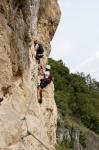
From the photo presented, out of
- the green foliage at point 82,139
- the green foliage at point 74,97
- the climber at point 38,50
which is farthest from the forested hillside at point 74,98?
the climber at point 38,50

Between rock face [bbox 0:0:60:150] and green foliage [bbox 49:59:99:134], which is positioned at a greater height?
green foliage [bbox 49:59:99:134]

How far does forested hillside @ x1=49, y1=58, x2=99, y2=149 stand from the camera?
378 ft

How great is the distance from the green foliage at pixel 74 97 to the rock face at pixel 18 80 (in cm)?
8342

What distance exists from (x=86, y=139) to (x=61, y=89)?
1983cm

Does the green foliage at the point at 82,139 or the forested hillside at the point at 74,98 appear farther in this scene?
the forested hillside at the point at 74,98

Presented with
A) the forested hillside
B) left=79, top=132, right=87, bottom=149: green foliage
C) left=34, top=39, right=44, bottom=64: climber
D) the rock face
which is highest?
the forested hillside

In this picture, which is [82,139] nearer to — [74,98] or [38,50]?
[74,98]

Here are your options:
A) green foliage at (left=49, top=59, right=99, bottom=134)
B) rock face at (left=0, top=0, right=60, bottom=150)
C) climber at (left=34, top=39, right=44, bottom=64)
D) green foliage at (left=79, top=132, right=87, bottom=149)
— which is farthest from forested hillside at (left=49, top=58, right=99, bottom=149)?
rock face at (left=0, top=0, right=60, bottom=150)

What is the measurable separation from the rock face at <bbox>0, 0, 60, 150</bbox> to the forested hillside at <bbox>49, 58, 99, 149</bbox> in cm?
8275

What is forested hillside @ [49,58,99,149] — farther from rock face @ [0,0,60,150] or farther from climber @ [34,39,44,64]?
rock face @ [0,0,60,150]

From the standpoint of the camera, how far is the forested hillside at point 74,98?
11529 centimetres

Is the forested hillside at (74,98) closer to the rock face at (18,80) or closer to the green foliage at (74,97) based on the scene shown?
the green foliage at (74,97)

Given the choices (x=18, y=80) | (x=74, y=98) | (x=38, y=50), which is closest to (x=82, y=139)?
(x=74, y=98)

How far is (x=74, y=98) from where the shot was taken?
401ft
